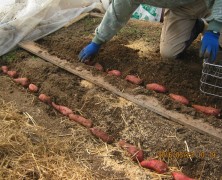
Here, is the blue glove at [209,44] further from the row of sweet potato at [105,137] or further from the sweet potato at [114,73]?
the row of sweet potato at [105,137]

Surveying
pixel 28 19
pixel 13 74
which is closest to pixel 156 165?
pixel 13 74

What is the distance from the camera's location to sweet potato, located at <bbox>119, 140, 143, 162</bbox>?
9.06 feet

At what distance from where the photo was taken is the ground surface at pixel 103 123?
265 cm

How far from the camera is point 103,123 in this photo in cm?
313

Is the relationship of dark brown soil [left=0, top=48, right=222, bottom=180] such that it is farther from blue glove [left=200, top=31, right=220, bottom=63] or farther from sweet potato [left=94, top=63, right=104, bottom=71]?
blue glove [left=200, top=31, right=220, bottom=63]

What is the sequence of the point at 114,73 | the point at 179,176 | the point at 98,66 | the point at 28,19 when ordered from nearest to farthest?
the point at 179,176 → the point at 114,73 → the point at 98,66 → the point at 28,19

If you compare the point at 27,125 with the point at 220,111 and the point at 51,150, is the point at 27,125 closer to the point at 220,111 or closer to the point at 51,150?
the point at 51,150

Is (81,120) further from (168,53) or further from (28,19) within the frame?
(28,19)

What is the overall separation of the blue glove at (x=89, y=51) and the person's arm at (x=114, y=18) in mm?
57

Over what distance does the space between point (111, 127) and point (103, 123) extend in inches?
3.6

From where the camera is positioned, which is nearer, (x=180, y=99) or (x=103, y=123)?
(x=103, y=123)

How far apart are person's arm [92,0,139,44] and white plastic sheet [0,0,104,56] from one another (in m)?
1.16

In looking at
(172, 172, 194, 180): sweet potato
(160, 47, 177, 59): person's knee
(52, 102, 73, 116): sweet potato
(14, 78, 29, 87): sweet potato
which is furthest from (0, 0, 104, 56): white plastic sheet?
(172, 172, 194, 180): sweet potato

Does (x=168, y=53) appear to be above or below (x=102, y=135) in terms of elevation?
above
